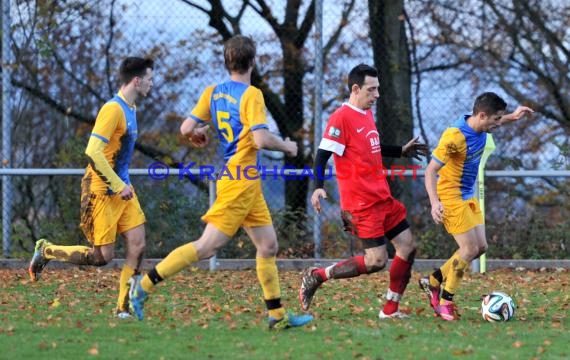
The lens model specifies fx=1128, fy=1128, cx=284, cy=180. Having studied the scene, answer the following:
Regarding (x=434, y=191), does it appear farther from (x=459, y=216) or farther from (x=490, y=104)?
(x=490, y=104)

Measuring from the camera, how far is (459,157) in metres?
8.20

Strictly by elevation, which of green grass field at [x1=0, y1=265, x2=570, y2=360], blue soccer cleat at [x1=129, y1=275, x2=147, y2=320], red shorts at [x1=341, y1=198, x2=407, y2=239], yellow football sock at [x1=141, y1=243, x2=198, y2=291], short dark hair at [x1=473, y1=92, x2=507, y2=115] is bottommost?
green grass field at [x1=0, y1=265, x2=570, y2=360]

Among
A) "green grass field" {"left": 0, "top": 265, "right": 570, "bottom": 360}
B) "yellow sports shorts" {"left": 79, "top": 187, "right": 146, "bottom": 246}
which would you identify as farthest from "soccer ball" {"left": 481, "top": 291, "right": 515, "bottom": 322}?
"yellow sports shorts" {"left": 79, "top": 187, "right": 146, "bottom": 246}

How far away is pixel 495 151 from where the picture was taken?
12.9 m

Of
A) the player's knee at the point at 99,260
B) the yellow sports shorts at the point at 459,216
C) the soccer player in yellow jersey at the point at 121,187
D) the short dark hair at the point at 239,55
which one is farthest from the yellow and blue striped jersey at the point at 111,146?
the yellow sports shorts at the point at 459,216

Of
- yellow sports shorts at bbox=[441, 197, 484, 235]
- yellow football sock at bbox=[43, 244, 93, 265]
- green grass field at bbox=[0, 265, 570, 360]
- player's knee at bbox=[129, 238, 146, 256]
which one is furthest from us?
yellow football sock at bbox=[43, 244, 93, 265]

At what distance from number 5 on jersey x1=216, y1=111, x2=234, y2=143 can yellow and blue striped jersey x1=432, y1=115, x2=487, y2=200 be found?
1.74 metres

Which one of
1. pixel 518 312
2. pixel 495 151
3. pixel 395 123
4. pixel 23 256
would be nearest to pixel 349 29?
pixel 395 123

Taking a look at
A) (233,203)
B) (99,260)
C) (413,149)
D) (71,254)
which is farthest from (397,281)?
(71,254)

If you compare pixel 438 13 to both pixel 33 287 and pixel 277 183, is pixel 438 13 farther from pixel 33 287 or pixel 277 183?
pixel 33 287

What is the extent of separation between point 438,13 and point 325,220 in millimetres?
2924

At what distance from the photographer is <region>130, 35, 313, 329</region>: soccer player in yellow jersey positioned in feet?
22.7

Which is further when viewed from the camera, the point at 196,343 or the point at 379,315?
the point at 379,315

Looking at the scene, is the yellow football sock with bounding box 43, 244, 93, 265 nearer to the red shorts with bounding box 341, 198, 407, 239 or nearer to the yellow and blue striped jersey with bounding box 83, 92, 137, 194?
the yellow and blue striped jersey with bounding box 83, 92, 137, 194
